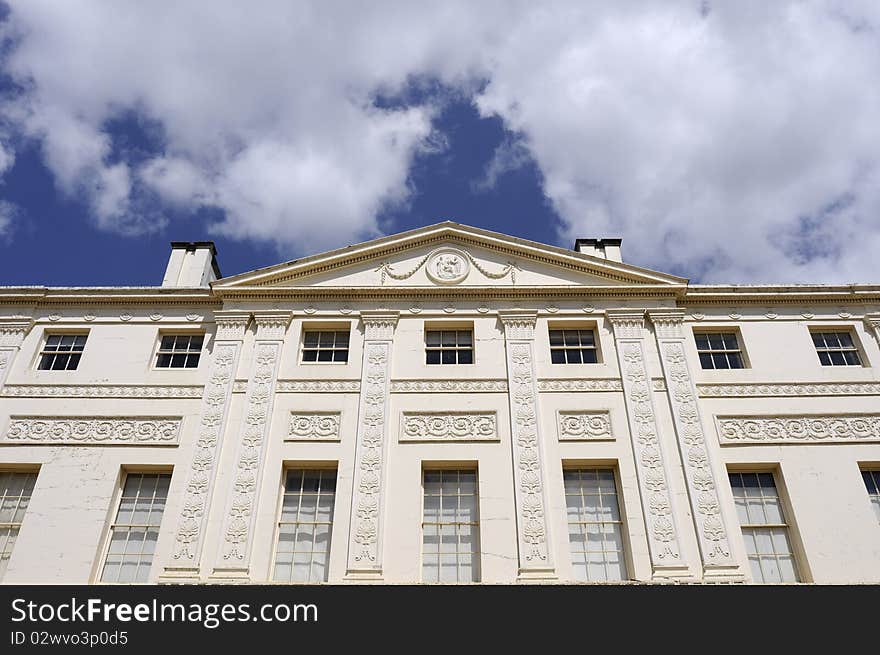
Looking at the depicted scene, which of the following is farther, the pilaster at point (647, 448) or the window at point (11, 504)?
the window at point (11, 504)

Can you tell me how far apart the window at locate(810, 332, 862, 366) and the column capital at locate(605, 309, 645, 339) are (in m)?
4.32

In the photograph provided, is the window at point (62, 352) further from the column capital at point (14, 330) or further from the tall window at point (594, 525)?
the tall window at point (594, 525)

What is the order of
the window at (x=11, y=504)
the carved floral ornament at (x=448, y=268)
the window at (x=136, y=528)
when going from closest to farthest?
1. the window at (x=136, y=528)
2. the window at (x=11, y=504)
3. the carved floral ornament at (x=448, y=268)

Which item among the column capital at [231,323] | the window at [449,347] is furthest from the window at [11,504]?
the window at [449,347]

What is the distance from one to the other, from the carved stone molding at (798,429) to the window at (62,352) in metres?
15.4

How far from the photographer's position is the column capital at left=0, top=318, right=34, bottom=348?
17.1 m

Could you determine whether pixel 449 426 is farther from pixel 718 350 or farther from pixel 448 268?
pixel 718 350

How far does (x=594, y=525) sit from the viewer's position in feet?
46.8

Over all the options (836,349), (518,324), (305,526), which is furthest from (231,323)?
(836,349)

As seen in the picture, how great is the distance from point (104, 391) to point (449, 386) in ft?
26.5

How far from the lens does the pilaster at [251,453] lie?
1355 centimetres
